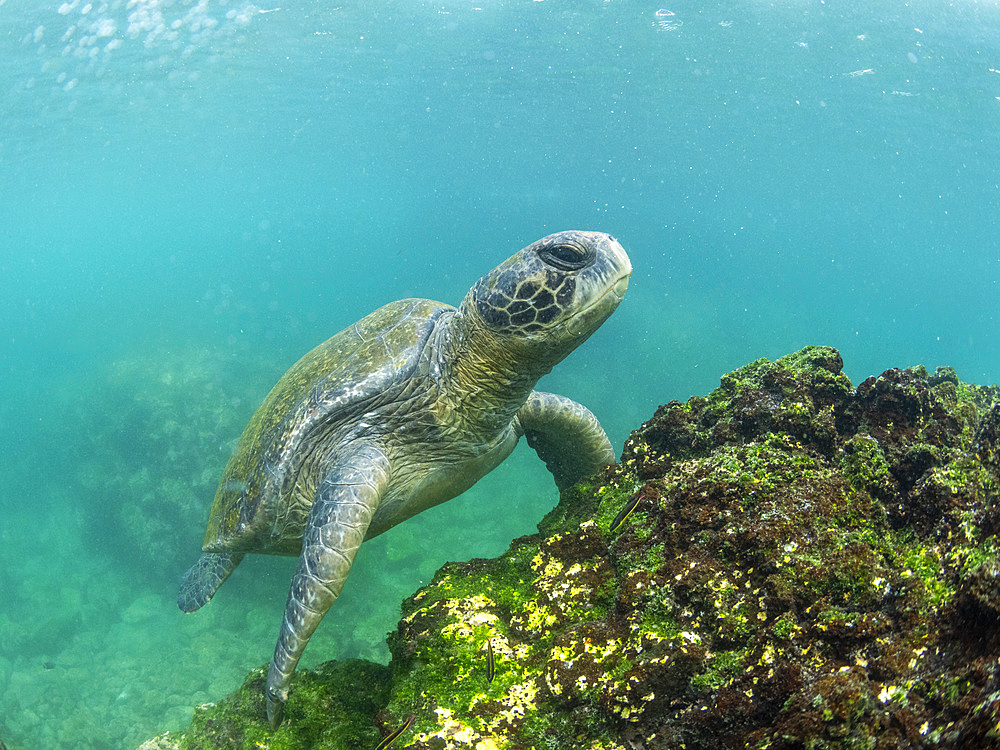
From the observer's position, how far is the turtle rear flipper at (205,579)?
4578 mm

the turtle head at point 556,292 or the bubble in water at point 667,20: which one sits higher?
the turtle head at point 556,292

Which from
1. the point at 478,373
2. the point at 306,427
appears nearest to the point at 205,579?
the point at 306,427

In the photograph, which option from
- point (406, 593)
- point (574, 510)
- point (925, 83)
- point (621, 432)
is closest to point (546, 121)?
point (925, 83)

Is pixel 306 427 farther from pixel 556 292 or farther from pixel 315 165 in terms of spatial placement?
pixel 315 165

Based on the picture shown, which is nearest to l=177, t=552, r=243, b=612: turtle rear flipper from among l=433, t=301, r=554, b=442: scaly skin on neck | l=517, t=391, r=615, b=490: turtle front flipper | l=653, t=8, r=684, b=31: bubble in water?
l=433, t=301, r=554, b=442: scaly skin on neck

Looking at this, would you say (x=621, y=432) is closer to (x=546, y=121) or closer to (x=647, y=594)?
(x=647, y=594)

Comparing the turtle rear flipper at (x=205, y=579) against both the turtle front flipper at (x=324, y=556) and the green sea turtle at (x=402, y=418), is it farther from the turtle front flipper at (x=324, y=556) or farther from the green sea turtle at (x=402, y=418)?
the turtle front flipper at (x=324, y=556)

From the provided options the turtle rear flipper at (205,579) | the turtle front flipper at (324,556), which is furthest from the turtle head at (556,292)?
the turtle rear flipper at (205,579)

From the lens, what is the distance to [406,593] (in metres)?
8.41

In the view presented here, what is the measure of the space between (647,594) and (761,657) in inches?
15.8

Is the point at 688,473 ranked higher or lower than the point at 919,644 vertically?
lower

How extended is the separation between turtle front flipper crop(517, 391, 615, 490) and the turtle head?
40.2 inches

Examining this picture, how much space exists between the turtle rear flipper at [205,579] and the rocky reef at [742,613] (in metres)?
2.04

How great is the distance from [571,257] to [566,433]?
5.60ft
